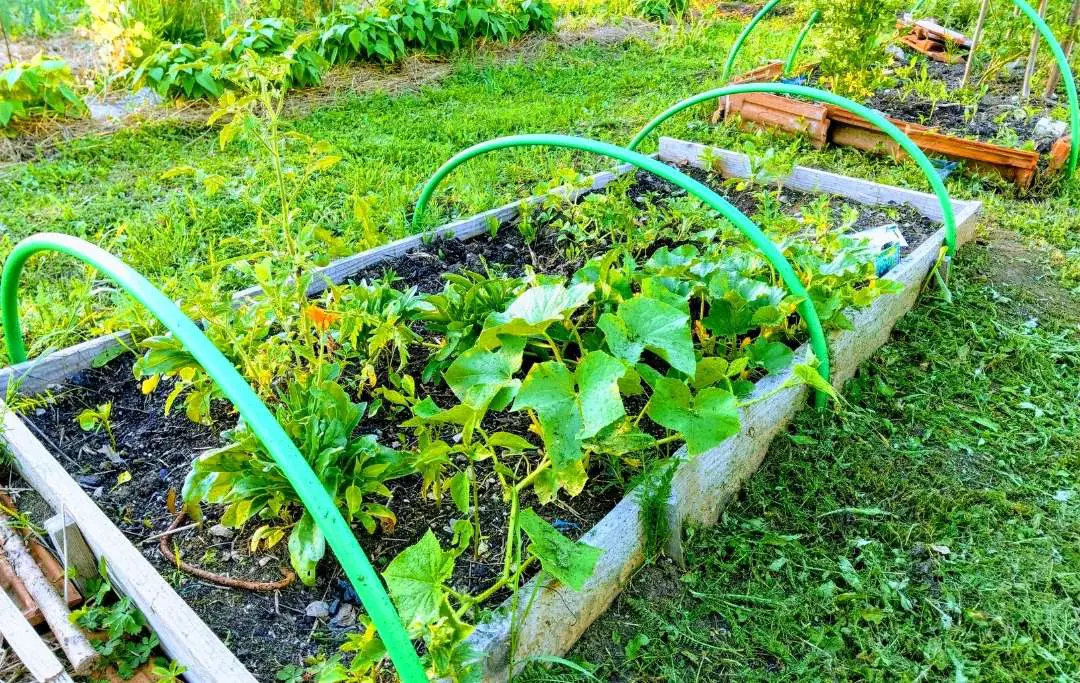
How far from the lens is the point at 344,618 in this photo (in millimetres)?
1563

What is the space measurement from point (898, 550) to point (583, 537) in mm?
906

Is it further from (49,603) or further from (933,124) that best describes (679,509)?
(933,124)

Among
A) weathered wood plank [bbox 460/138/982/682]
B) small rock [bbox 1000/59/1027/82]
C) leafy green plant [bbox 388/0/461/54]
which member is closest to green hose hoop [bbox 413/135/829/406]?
weathered wood plank [bbox 460/138/982/682]

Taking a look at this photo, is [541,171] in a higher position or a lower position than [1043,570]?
higher

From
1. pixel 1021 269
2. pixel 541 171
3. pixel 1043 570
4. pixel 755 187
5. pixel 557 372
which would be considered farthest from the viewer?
pixel 541 171

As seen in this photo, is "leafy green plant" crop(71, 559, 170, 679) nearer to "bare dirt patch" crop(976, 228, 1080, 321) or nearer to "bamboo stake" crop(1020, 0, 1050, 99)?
"bare dirt patch" crop(976, 228, 1080, 321)

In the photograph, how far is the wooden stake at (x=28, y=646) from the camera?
1.46 metres

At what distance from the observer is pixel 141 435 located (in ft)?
6.70

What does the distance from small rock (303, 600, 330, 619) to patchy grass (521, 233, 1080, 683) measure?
1.51 ft

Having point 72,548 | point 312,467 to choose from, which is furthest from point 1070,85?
point 72,548

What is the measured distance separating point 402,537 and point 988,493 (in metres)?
1.63

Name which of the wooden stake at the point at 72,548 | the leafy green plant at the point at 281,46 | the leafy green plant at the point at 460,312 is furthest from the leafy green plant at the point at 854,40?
the wooden stake at the point at 72,548

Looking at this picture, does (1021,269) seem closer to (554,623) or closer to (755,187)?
(755,187)

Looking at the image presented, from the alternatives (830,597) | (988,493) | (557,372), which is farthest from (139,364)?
(988,493)
